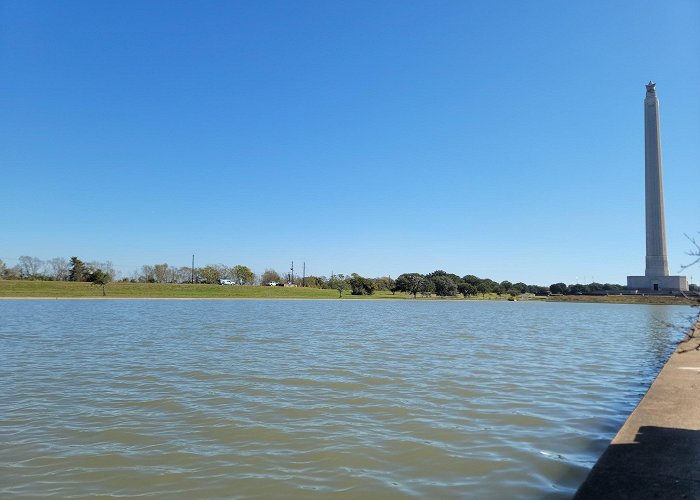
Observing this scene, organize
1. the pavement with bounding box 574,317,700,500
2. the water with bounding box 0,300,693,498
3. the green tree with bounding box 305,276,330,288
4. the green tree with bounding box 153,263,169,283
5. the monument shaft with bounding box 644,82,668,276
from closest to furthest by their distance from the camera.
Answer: the pavement with bounding box 574,317,700,500
the water with bounding box 0,300,693,498
the monument shaft with bounding box 644,82,668,276
the green tree with bounding box 153,263,169,283
the green tree with bounding box 305,276,330,288

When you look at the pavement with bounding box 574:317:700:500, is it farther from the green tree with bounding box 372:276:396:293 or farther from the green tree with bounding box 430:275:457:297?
the green tree with bounding box 372:276:396:293

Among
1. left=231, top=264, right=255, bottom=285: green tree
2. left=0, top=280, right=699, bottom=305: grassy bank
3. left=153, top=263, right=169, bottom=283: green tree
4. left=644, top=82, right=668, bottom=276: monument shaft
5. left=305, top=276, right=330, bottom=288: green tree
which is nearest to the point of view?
left=0, top=280, right=699, bottom=305: grassy bank

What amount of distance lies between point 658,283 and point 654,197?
51.2ft

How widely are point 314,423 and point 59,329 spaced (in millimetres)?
21259

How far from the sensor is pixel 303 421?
8188 mm

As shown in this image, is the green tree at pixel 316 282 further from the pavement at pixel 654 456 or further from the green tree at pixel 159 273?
the pavement at pixel 654 456

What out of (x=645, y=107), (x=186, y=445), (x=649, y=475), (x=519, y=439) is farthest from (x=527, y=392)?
(x=645, y=107)

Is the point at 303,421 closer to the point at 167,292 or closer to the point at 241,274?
the point at 167,292

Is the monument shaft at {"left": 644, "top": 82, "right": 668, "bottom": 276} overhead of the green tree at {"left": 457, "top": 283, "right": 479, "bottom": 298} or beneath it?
overhead

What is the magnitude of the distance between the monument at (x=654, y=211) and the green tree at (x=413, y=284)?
5252 cm

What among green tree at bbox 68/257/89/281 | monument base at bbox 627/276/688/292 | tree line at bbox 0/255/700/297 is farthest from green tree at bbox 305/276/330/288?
monument base at bbox 627/276/688/292

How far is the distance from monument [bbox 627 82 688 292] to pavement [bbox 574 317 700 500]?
9400 centimetres

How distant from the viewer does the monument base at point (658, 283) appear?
9025 centimetres

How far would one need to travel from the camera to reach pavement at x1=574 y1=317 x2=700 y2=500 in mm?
4480
